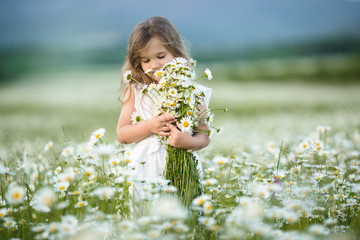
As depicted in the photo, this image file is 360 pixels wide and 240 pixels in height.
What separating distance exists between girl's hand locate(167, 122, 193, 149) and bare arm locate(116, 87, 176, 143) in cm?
5

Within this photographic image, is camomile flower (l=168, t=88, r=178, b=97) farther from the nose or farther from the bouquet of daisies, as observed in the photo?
the nose

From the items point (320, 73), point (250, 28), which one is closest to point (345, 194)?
A: point (320, 73)

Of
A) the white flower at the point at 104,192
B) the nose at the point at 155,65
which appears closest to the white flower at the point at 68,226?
the white flower at the point at 104,192

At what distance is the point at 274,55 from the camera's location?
197ft

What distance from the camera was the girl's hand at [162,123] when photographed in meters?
2.63

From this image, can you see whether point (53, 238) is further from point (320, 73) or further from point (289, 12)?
point (289, 12)

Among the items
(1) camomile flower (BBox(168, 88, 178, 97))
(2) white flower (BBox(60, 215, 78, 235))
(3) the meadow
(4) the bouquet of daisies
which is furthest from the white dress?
(2) white flower (BBox(60, 215, 78, 235))

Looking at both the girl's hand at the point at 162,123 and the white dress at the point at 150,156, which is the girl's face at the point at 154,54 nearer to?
the white dress at the point at 150,156

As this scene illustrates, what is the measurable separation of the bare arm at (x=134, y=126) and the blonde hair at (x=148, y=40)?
18 cm

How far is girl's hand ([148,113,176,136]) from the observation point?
263cm

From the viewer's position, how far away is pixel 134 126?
3062 millimetres

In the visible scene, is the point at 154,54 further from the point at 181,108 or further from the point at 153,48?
the point at 181,108

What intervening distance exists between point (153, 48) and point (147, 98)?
1.51ft

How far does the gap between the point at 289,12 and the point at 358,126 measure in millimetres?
179132
